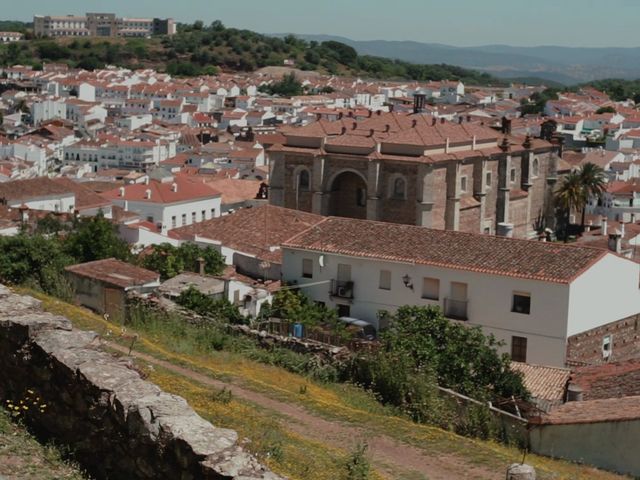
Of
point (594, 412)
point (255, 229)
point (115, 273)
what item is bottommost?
point (255, 229)

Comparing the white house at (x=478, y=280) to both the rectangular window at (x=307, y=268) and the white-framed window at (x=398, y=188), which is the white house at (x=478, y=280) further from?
the white-framed window at (x=398, y=188)

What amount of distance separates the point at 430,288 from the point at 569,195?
94.3ft

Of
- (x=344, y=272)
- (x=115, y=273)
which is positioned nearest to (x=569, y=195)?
(x=344, y=272)

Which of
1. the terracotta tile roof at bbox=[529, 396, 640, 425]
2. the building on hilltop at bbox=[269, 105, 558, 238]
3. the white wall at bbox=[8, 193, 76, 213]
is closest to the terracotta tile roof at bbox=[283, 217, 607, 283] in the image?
the terracotta tile roof at bbox=[529, 396, 640, 425]

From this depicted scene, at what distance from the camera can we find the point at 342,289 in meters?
23.5

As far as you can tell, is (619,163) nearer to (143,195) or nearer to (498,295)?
(143,195)

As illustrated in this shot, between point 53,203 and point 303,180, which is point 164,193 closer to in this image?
point 53,203

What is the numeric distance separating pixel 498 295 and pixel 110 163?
72369 millimetres

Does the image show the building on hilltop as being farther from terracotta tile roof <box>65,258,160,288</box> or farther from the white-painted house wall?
terracotta tile roof <box>65,258,160,288</box>

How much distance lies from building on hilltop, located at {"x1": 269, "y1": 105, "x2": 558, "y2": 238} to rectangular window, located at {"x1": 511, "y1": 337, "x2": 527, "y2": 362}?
1722 centimetres

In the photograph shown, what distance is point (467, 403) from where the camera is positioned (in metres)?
14.1

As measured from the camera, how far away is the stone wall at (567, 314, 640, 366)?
21.3 metres

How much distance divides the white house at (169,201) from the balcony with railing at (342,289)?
79.8 ft

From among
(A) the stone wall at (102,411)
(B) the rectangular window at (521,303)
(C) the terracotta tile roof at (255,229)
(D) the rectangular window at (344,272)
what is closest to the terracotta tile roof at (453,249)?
(D) the rectangular window at (344,272)
